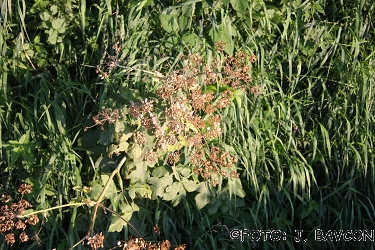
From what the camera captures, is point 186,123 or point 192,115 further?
point 192,115

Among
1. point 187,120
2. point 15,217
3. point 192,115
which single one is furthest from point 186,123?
point 15,217

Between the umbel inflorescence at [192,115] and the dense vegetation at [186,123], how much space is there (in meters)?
0.01

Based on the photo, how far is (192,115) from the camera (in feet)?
9.39

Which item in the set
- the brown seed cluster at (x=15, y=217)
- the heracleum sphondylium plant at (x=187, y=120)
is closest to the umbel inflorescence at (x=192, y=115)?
the heracleum sphondylium plant at (x=187, y=120)

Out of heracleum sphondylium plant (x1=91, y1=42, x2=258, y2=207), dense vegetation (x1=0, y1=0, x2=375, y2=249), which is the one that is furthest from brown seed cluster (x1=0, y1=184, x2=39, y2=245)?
heracleum sphondylium plant (x1=91, y1=42, x2=258, y2=207)

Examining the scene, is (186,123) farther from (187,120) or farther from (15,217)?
(15,217)

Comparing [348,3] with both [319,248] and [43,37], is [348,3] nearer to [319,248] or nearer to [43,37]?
[319,248]

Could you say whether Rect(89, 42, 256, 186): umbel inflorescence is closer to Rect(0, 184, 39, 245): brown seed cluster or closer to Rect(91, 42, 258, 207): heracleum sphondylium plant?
Rect(91, 42, 258, 207): heracleum sphondylium plant

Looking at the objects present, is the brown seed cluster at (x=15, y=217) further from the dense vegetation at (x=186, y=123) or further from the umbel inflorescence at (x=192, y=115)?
the umbel inflorescence at (x=192, y=115)

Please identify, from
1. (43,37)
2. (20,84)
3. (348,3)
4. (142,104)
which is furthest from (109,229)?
(348,3)

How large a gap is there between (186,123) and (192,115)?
12cm

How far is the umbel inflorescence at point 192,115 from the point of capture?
106 inches

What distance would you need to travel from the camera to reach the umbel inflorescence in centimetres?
269

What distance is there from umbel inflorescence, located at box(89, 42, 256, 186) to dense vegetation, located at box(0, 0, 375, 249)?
0.01 meters
